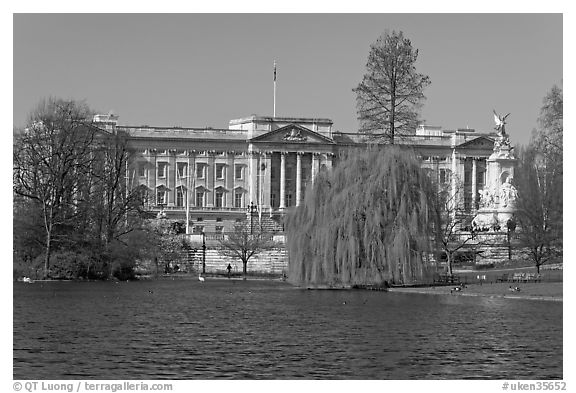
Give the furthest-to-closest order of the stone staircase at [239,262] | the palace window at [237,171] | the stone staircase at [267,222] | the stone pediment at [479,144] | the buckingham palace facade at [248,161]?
the stone pediment at [479,144] → the palace window at [237,171] → the buckingham palace facade at [248,161] → the stone staircase at [267,222] → the stone staircase at [239,262]

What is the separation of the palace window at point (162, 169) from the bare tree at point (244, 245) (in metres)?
44.3

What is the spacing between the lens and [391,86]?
84.6 m

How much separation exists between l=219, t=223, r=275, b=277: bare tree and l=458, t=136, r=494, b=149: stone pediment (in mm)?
56472

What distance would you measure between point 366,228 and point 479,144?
4223 inches

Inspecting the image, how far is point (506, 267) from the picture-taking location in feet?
297

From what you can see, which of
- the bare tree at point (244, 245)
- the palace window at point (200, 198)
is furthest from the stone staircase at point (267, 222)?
the bare tree at point (244, 245)

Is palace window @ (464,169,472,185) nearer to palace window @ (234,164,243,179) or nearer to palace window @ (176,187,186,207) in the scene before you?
palace window @ (234,164,243,179)

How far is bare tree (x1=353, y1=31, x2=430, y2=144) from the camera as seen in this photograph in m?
84.2

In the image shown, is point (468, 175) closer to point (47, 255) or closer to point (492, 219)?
point (492, 219)

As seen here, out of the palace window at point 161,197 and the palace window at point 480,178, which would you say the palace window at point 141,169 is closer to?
the palace window at point 161,197

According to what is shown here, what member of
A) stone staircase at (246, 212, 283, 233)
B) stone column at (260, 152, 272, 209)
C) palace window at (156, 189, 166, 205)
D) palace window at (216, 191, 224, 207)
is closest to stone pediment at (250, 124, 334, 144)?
stone column at (260, 152, 272, 209)

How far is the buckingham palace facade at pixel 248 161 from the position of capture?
524 ft
